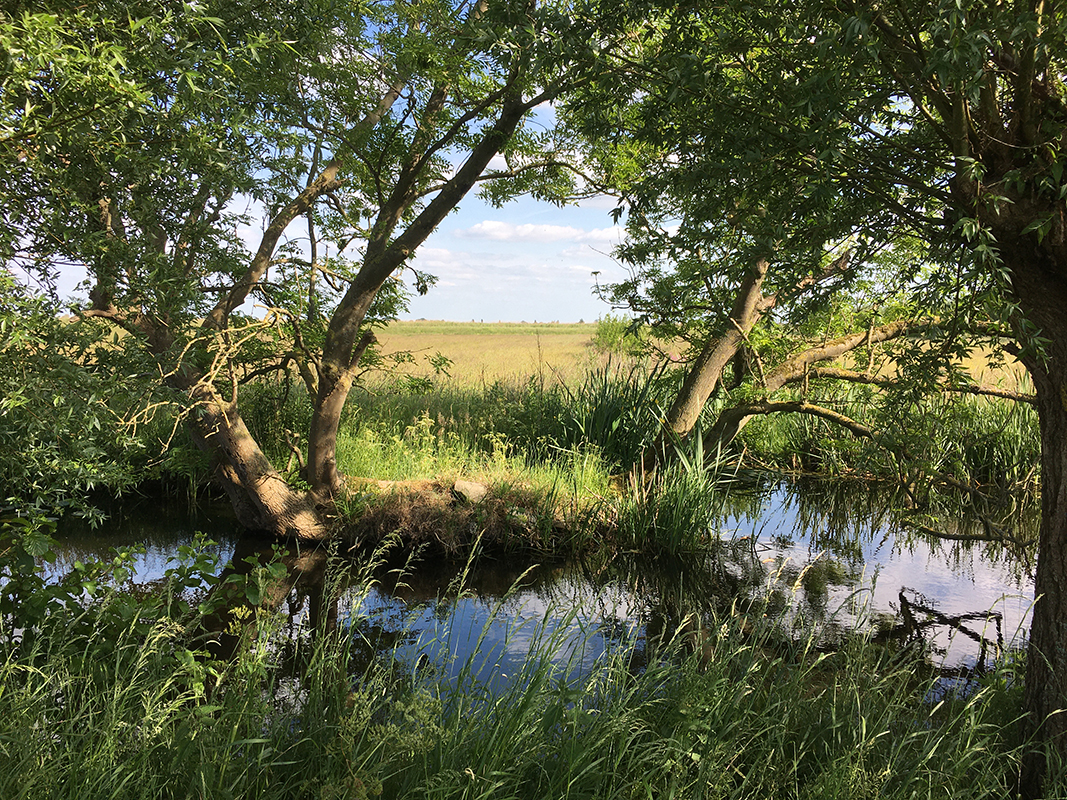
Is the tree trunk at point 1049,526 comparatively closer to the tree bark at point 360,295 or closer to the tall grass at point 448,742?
the tall grass at point 448,742

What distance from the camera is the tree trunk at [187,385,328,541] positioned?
732cm

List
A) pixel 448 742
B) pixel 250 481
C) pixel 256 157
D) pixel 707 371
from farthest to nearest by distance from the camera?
pixel 707 371 < pixel 250 481 < pixel 256 157 < pixel 448 742

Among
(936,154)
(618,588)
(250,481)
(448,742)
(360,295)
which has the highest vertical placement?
(936,154)

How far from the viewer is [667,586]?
6797 mm

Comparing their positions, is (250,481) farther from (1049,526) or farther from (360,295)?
(1049,526)

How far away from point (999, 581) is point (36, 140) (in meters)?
7.87

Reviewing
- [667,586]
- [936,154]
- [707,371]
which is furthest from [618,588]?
[936,154]

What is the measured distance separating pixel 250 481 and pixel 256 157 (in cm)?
362

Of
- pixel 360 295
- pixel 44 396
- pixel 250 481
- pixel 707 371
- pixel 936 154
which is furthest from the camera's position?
pixel 707 371

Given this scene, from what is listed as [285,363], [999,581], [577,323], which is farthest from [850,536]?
[577,323]

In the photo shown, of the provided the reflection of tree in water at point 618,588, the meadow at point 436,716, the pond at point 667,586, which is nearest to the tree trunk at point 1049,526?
the meadow at point 436,716

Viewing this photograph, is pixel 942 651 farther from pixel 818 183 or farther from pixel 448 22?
pixel 448 22

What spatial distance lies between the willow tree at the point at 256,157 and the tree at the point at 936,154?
69 cm

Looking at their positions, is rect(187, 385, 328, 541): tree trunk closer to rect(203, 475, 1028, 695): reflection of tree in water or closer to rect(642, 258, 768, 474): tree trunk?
rect(203, 475, 1028, 695): reflection of tree in water
